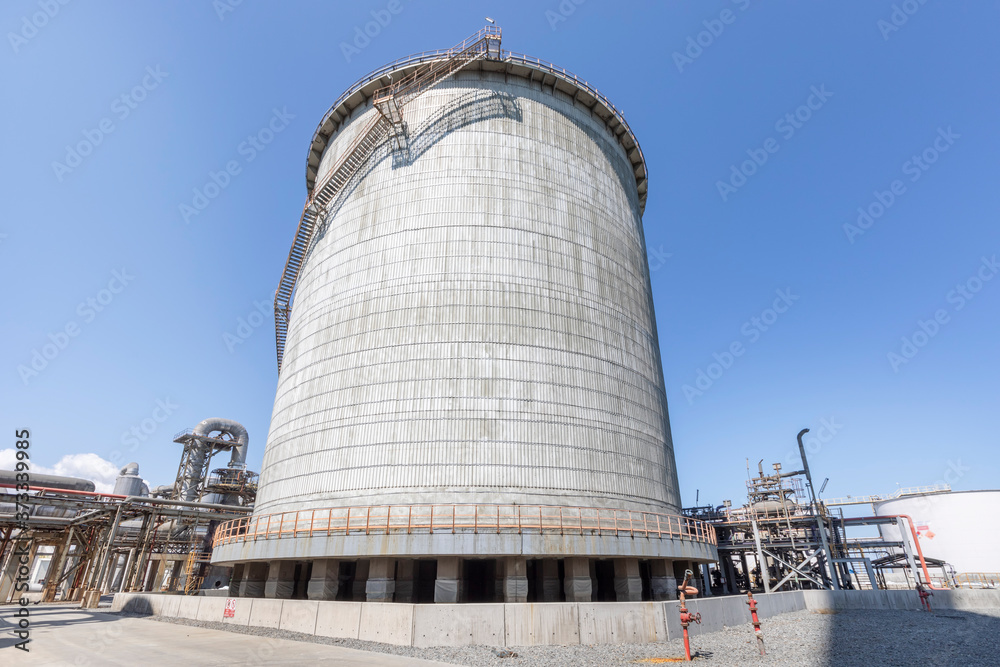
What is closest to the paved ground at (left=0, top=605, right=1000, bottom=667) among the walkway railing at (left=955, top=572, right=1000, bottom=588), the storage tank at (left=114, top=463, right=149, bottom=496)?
the walkway railing at (left=955, top=572, right=1000, bottom=588)

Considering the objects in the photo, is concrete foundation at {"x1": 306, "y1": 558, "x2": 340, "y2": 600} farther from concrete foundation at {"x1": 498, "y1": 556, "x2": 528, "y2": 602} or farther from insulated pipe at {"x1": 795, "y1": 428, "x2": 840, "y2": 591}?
insulated pipe at {"x1": 795, "y1": 428, "x2": 840, "y2": 591}

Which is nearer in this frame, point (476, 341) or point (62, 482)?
point (476, 341)

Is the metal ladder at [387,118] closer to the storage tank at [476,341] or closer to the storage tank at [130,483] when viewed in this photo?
the storage tank at [476,341]

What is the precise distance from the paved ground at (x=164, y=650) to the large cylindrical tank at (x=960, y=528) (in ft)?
195

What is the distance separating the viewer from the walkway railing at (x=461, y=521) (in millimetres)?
17250

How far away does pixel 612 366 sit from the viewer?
23.1m

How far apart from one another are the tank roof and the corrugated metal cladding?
0.83 metres

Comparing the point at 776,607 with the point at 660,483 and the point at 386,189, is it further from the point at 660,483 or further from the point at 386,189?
the point at 386,189

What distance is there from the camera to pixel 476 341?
70.0 ft

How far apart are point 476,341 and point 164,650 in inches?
535

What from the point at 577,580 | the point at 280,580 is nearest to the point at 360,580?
the point at 280,580

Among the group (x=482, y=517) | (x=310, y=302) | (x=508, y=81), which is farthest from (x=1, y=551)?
(x=508, y=81)

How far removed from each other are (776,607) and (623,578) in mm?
8031

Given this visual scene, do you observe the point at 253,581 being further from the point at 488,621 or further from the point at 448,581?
the point at 488,621
